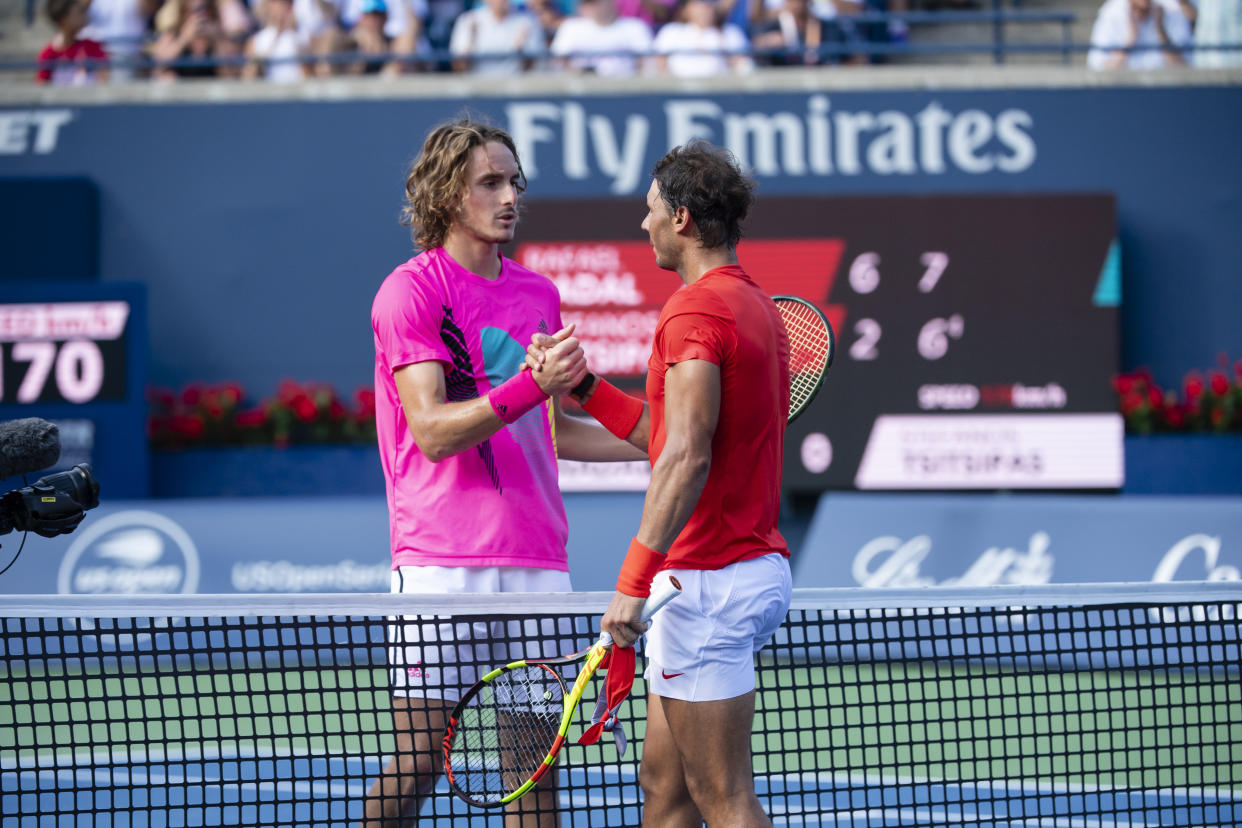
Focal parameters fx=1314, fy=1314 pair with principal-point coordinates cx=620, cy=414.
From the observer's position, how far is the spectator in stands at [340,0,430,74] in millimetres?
10219

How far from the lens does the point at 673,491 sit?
2.56 metres

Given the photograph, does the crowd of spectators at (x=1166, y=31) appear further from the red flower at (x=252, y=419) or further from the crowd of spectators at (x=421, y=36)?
the red flower at (x=252, y=419)

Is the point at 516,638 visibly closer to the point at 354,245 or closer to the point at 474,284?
the point at 474,284

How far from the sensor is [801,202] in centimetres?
869

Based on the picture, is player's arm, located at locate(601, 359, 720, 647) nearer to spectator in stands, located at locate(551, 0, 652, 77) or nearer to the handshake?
the handshake

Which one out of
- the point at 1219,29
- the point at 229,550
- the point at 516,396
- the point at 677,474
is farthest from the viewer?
the point at 1219,29

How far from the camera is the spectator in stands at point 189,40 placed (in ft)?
33.6

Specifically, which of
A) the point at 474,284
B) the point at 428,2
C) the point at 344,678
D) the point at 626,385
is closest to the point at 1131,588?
the point at 474,284

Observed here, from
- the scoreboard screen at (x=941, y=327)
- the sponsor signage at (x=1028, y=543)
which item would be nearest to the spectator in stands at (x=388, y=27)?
the scoreboard screen at (x=941, y=327)

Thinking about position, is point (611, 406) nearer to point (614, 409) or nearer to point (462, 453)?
point (614, 409)

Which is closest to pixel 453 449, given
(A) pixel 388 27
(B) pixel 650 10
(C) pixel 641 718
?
(C) pixel 641 718

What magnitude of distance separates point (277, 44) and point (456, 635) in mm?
8482

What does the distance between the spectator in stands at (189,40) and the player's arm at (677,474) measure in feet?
28.2

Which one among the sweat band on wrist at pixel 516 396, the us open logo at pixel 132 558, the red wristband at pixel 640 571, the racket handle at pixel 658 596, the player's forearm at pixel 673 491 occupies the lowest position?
the us open logo at pixel 132 558
